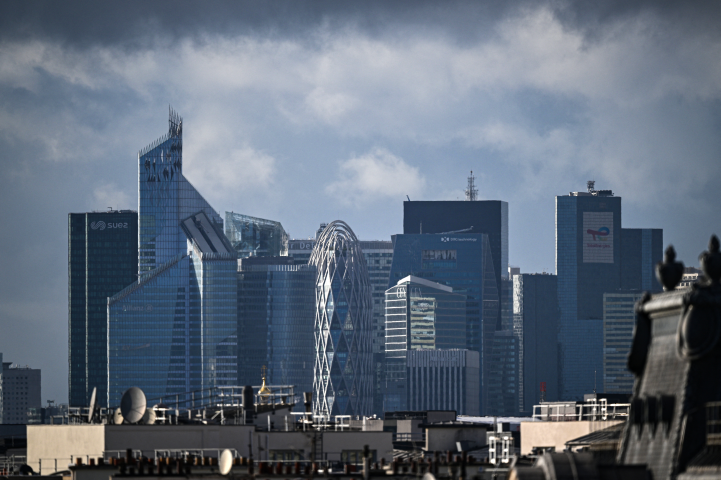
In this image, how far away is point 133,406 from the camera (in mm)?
75875

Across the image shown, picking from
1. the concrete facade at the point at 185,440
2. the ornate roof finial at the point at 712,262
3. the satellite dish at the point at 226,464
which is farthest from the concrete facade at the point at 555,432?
the ornate roof finial at the point at 712,262

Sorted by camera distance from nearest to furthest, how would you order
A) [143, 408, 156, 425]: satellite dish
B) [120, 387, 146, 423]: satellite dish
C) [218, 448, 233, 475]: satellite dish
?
1. [218, 448, 233, 475]: satellite dish
2. [120, 387, 146, 423]: satellite dish
3. [143, 408, 156, 425]: satellite dish

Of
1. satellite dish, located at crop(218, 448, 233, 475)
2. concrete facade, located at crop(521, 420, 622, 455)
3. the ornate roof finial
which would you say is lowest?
concrete facade, located at crop(521, 420, 622, 455)

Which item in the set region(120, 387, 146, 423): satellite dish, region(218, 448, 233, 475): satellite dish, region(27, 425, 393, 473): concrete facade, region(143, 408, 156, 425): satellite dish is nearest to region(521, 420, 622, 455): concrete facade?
region(27, 425, 393, 473): concrete facade

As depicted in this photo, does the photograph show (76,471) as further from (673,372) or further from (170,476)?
(673,372)

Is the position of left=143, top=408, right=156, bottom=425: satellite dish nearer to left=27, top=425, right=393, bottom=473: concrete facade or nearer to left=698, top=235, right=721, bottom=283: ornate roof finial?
left=27, top=425, right=393, bottom=473: concrete facade

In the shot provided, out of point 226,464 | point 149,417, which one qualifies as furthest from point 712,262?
point 149,417

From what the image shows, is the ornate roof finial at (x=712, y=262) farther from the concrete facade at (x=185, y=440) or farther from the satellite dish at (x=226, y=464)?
the concrete facade at (x=185, y=440)

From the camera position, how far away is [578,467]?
99.9 ft

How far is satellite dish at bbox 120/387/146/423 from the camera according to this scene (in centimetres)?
7538

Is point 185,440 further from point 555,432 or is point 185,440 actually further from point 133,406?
point 555,432

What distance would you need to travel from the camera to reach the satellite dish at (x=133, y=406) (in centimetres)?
7538

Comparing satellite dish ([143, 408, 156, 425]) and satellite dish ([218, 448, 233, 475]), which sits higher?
satellite dish ([218, 448, 233, 475])

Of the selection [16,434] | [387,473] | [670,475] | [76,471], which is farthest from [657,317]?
[16,434]
